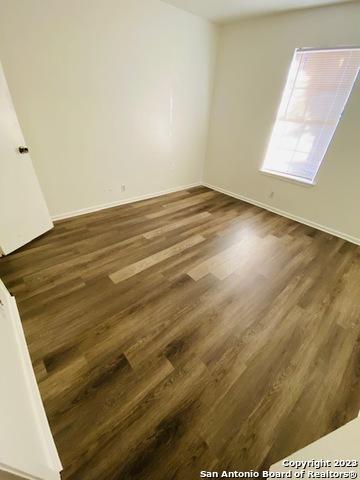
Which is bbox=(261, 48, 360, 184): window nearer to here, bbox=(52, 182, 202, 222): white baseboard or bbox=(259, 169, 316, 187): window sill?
bbox=(259, 169, 316, 187): window sill

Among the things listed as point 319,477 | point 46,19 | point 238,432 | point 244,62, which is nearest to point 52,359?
point 238,432

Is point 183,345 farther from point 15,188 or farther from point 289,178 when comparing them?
point 289,178

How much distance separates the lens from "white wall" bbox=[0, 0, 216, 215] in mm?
2090

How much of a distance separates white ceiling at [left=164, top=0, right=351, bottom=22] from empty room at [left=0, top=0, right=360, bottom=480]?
1.5 inches

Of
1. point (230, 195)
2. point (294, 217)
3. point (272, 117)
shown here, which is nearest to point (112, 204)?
point (230, 195)

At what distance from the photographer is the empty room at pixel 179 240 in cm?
107

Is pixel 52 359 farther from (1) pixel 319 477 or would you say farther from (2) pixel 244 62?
(2) pixel 244 62

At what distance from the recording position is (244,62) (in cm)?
325

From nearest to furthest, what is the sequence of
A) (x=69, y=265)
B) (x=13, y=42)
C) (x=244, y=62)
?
1. (x=13, y=42)
2. (x=69, y=265)
3. (x=244, y=62)

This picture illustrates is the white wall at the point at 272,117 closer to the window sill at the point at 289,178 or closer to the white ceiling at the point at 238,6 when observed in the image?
the window sill at the point at 289,178

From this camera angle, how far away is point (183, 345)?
149cm

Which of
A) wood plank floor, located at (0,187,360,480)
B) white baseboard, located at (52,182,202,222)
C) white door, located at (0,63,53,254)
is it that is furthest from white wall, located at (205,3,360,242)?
white door, located at (0,63,53,254)

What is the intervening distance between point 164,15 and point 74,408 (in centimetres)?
412

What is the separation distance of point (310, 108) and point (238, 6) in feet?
5.08
